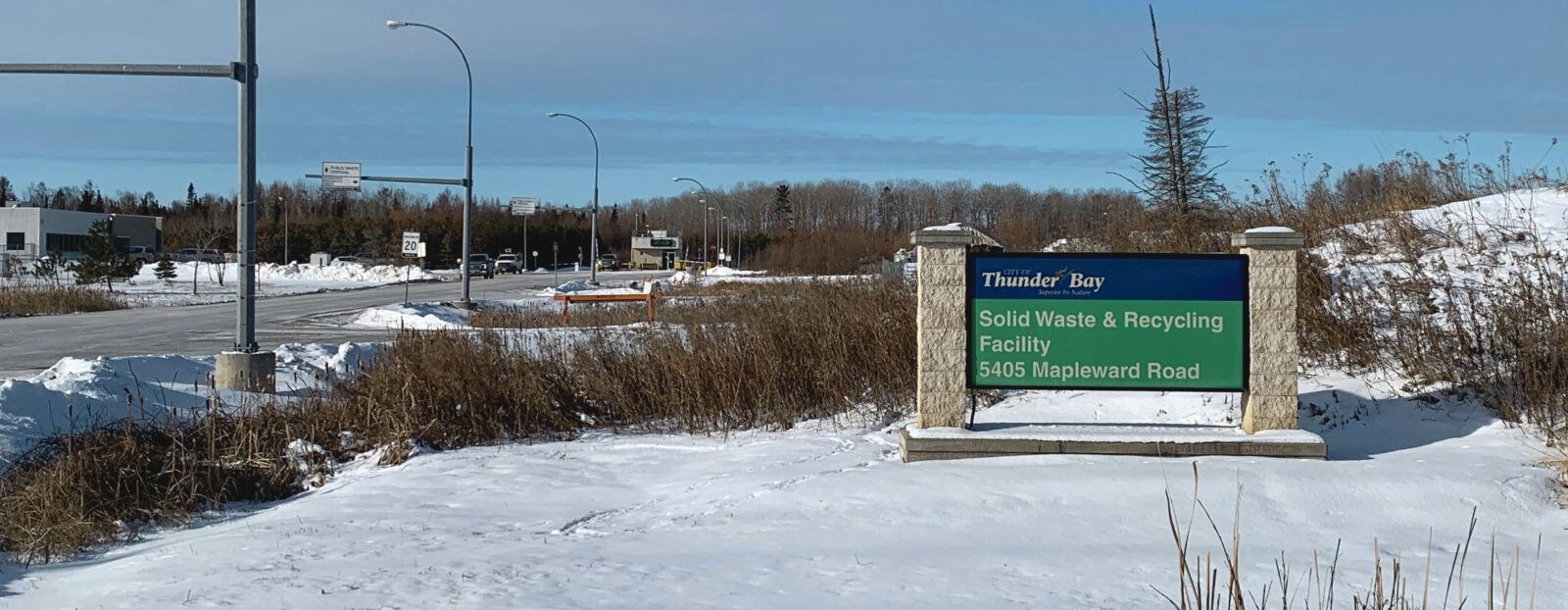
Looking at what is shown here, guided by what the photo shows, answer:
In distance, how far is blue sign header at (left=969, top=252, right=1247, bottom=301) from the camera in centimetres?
943

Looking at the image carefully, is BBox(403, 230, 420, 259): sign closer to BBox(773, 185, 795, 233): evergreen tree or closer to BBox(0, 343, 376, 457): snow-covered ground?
BBox(0, 343, 376, 457): snow-covered ground

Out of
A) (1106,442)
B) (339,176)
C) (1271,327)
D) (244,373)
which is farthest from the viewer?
(339,176)

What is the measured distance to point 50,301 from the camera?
3809cm

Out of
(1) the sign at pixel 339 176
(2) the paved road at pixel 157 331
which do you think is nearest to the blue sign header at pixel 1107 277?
(2) the paved road at pixel 157 331

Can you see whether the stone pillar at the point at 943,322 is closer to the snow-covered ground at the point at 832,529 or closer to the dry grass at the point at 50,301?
the snow-covered ground at the point at 832,529

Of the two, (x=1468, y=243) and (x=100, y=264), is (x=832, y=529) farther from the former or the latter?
(x=100, y=264)

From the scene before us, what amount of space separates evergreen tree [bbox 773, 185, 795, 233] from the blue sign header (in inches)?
5970

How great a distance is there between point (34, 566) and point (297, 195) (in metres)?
179

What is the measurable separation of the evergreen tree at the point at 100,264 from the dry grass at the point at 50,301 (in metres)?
10.0

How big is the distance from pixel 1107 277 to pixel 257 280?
73668 mm

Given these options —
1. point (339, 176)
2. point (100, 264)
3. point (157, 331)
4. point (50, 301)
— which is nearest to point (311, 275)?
point (100, 264)

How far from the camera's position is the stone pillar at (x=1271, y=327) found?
929 cm

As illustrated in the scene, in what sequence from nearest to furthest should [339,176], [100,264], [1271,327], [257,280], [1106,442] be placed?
[1106,442], [1271,327], [339,176], [100,264], [257,280]

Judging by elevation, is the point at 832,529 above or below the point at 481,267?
below
